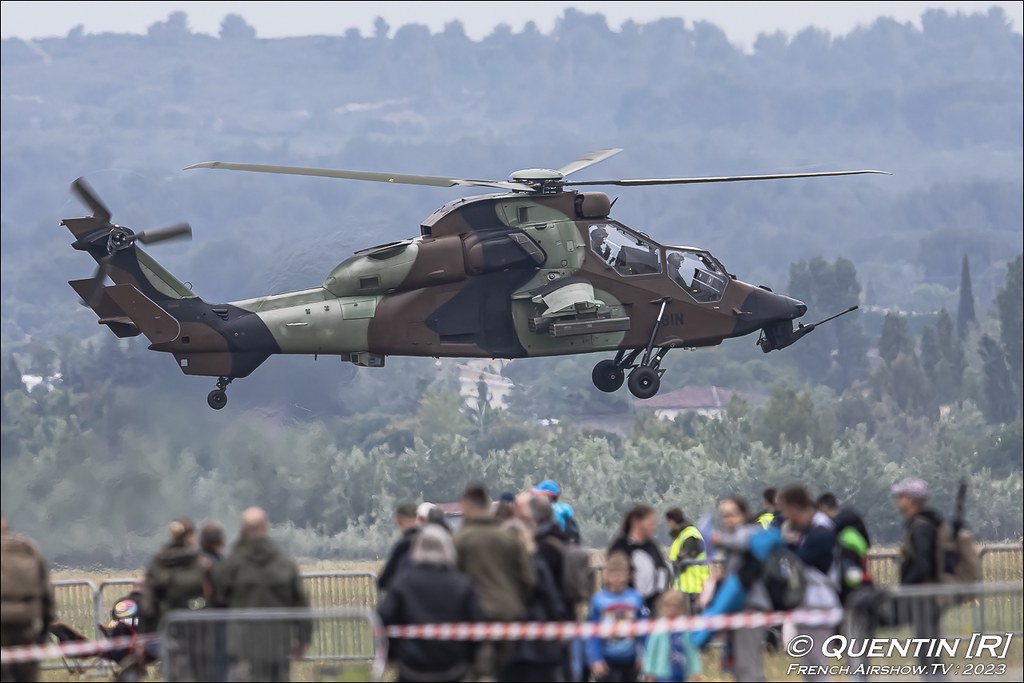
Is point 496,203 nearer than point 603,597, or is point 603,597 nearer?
point 603,597

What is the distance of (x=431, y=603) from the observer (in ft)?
50.6

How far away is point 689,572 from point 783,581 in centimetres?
483

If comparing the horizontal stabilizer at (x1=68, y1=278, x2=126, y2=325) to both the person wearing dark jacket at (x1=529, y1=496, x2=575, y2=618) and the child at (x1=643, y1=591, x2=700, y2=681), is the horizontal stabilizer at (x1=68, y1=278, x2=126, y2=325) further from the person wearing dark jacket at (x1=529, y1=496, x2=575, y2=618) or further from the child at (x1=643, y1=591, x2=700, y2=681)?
the child at (x1=643, y1=591, x2=700, y2=681)

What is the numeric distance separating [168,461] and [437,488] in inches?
605

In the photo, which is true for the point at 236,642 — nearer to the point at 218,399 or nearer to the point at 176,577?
the point at 176,577

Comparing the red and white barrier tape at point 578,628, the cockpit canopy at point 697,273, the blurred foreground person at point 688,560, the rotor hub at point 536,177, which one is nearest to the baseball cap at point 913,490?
the red and white barrier tape at point 578,628

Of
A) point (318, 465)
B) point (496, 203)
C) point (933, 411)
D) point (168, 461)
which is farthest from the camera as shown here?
point (933, 411)

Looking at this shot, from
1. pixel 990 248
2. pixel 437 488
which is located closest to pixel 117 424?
pixel 437 488

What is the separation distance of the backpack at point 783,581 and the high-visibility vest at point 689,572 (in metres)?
4.68

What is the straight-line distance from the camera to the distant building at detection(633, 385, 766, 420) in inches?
2876

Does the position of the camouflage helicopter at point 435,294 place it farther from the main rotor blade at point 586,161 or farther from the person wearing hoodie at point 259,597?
the person wearing hoodie at point 259,597

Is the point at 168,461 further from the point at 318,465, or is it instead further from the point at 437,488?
the point at 437,488

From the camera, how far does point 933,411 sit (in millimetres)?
91625

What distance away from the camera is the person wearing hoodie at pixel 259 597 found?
1617 centimetres
